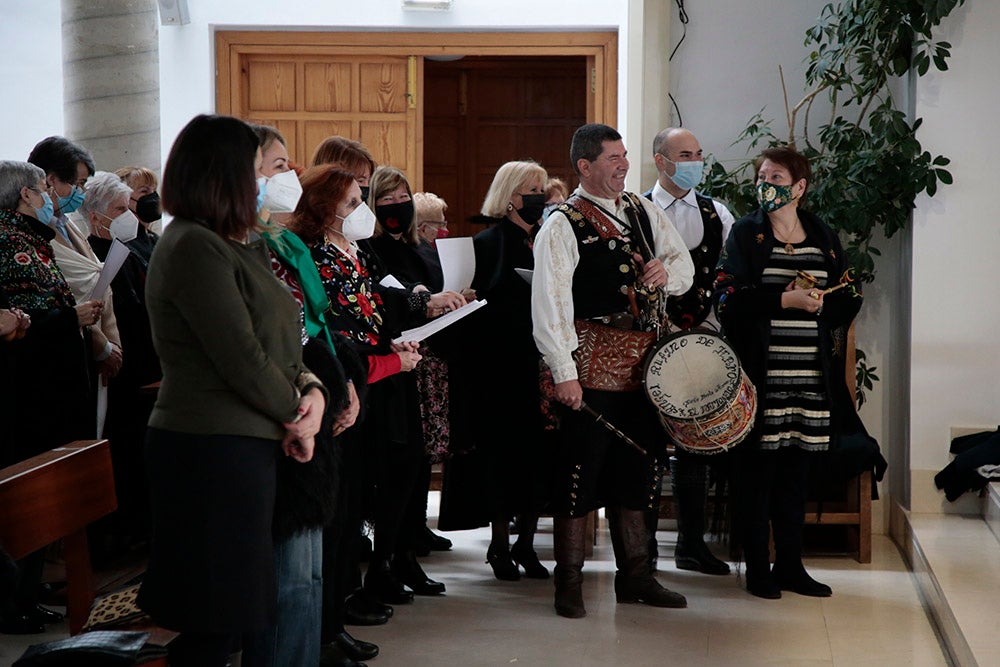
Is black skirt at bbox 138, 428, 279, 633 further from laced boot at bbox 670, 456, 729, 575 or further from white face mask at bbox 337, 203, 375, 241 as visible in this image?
laced boot at bbox 670, 456, 729, 575

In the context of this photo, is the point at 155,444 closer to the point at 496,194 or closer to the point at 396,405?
the point at 396,405

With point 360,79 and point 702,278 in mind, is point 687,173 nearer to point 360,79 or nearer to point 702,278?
point 702,278

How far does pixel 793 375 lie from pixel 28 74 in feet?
18.7

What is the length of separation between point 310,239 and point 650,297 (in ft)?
4.29

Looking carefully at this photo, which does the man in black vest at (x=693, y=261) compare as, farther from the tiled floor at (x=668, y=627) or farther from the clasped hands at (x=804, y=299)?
the clasped hands at (x=804, y=299)

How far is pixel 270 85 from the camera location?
814 cm

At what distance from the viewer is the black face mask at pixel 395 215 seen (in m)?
4.22

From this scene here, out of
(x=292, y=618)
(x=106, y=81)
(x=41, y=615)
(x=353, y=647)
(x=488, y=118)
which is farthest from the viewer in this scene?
(x=488, y=118)

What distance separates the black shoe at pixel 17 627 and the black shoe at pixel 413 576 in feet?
4.17

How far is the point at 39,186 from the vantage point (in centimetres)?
402

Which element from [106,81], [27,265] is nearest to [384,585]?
[27,265]

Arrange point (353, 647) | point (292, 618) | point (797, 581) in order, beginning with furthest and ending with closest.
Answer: point (797, 581) → point (353, 647) → point (292, 618)

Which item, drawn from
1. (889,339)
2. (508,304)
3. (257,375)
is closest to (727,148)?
(889,339)

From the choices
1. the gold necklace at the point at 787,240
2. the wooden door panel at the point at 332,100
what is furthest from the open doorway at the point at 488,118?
the gold necklace at the point at 787,240
